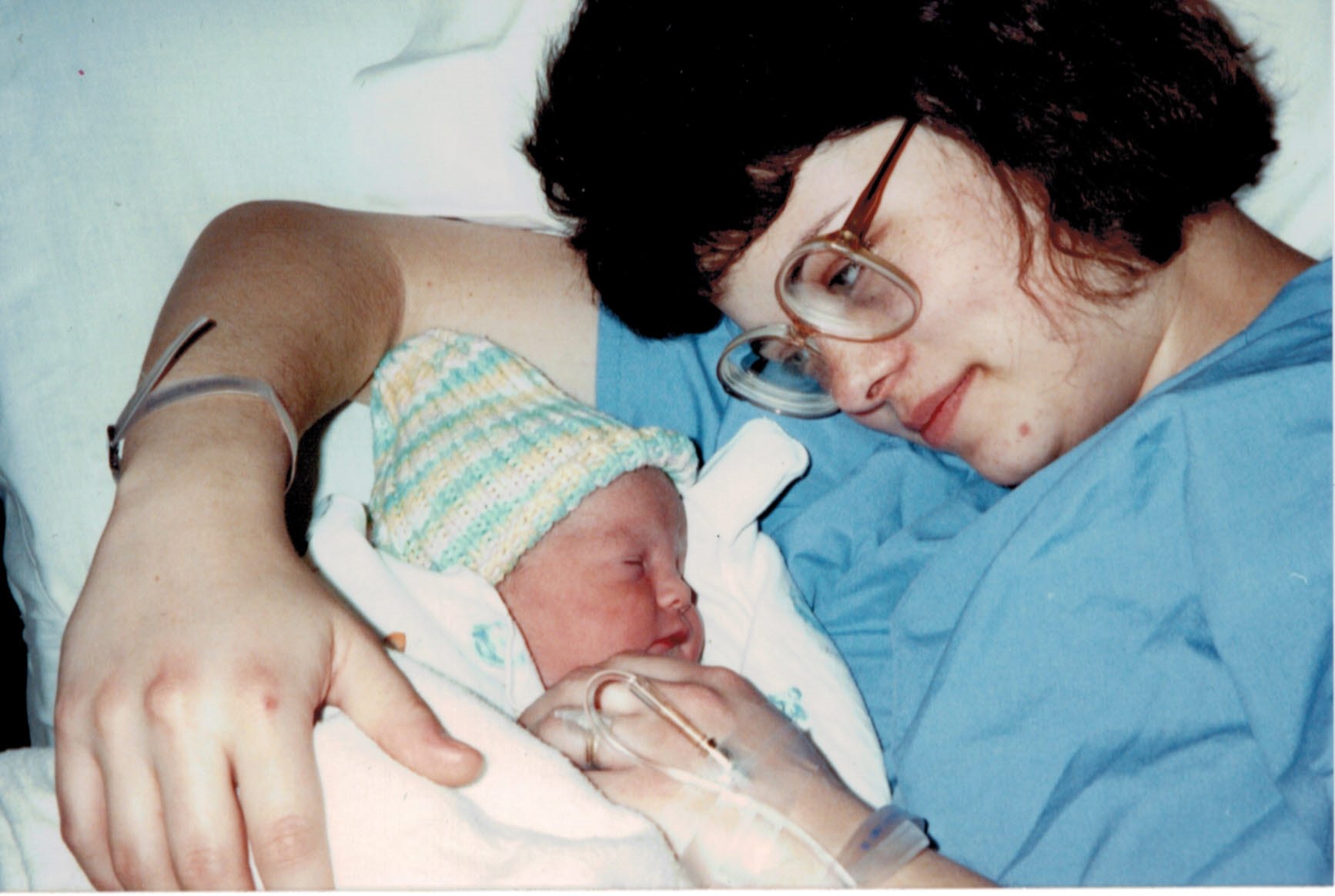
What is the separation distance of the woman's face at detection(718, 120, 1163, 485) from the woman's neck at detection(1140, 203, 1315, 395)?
3cm

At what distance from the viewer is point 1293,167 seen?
1.40 meters

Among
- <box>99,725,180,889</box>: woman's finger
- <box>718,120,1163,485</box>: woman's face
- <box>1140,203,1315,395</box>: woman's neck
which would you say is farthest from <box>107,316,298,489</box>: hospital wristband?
<box>1140,203,1315,395</box>: woman's neck

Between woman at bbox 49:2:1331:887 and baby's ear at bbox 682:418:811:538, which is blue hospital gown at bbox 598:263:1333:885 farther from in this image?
baby's ear at bbox 682:418:811:538

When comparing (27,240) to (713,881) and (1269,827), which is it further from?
(1269,827)

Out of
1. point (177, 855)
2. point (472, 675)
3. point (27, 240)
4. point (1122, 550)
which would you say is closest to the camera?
point (177, 855)

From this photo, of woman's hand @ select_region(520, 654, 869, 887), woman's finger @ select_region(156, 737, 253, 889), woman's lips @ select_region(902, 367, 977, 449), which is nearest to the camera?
woman's finger @ select_region(156, 737, 253, 889)

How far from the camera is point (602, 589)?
3.94 feet

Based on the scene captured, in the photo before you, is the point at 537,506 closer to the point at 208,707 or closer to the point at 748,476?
the point at 748,476

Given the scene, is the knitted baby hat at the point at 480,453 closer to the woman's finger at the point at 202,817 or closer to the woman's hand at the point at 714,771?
the woman's hand at the point at 714,771

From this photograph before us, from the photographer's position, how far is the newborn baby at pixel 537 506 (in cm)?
120

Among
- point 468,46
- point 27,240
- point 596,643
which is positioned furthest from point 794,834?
point 27,240

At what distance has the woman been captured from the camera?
0.78 m

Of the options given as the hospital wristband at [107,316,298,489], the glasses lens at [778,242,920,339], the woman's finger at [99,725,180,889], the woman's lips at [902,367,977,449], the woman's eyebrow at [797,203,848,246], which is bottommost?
the woman's finger at [99,725,180,889]

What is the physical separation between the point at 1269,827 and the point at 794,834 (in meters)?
0.47
